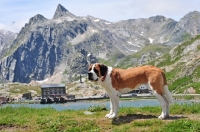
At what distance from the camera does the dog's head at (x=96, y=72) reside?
15.8 m

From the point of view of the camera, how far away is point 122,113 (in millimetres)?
18312

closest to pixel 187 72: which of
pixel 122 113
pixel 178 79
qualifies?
pixel 178 79

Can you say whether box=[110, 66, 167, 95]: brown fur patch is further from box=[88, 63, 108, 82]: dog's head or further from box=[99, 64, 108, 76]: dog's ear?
box=[88, 63, 108, 82]: dog's head

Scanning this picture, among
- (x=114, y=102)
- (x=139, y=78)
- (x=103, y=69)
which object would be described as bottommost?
(x=114, y=102)

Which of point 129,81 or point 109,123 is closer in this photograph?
point 109,123

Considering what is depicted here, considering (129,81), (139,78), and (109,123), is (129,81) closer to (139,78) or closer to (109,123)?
(139,78)

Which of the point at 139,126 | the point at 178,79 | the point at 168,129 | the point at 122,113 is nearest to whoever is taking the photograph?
the point at 168,129

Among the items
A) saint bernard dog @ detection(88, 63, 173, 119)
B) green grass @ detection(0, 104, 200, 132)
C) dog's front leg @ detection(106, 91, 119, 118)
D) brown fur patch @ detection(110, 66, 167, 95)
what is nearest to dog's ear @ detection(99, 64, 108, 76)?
saint bernard dog @ detection(88, 63, 173, 119)

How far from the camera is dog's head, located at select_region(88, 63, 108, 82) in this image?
51.9 ft

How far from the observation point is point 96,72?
630 inches

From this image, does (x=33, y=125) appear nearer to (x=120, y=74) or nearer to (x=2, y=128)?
(x=2, y=128)

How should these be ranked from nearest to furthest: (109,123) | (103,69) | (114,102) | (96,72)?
(109,123) → (96,72) → (114,102) → (103,69)

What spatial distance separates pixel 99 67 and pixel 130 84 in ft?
6.27

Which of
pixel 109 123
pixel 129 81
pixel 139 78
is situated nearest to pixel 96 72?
pixel 129 81
